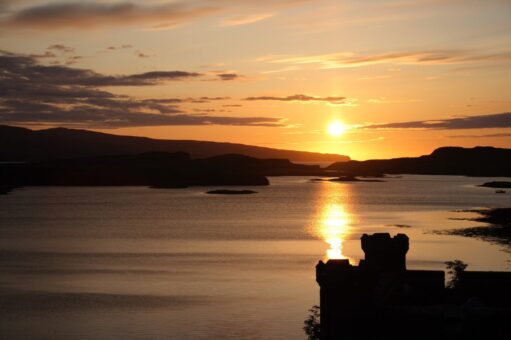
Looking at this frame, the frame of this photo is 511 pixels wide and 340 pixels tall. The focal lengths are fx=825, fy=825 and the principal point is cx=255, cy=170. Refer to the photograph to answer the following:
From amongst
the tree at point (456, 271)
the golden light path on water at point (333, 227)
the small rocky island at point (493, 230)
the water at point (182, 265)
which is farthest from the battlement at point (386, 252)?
the small rocky island at point (493, 230)

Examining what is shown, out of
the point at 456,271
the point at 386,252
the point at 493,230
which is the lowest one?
the point at 493,230

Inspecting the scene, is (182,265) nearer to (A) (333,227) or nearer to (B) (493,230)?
(B) (493,230)

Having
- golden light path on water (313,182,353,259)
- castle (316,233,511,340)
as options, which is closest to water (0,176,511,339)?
golden light path on water (313,182,353,259)

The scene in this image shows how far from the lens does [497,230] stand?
97.0 m

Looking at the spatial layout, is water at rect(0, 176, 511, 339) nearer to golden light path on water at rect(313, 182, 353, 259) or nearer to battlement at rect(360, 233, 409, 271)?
golden light path on water at rect(313, 182, 353, 259)

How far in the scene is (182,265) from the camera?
7300cm

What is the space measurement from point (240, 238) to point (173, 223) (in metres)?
27.9

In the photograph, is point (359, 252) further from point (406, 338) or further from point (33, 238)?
point (406, 338)

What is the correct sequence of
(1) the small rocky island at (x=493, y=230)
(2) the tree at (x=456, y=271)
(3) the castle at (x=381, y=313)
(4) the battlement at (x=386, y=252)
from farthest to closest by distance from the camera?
(1) the small rocky island at (x=493, y=230)
(2) the tree at (x=456, y=271)
(4) the battlement at (x=386, y=252)
(3) the castle at (x=381, y=313)

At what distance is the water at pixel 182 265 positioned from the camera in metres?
45.5

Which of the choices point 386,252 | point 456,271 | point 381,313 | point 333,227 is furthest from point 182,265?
point 381,313

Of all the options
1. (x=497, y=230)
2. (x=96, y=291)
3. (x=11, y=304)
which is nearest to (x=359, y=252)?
(x=497, y=230)

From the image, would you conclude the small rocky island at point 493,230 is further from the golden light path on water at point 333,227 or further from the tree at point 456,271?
the tree at point 456,271

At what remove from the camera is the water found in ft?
149
